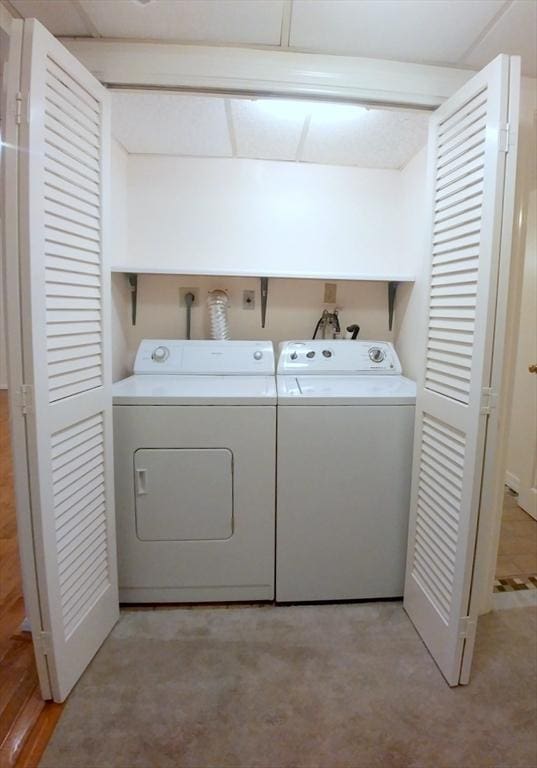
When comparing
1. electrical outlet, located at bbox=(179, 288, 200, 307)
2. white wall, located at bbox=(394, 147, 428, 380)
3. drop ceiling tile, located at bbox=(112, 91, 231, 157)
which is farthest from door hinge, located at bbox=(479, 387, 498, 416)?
electrical outlet, located at bbox=(179, 288, 200, 307)

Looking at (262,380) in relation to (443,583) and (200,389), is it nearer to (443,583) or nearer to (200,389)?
(200,389)

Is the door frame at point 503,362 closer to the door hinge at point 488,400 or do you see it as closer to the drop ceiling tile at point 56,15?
the door hinge at point 488,400

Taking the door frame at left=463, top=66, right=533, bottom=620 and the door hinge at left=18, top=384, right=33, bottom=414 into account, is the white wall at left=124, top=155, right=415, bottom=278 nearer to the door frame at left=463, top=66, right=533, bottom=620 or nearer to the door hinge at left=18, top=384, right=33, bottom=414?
the door frame at left=463, top=66, right=533, bottom=620

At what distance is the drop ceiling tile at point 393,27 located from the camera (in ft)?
3.85

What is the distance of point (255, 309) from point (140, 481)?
3.63 ft

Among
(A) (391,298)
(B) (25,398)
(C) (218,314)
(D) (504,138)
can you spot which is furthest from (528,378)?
(B) (25,398)

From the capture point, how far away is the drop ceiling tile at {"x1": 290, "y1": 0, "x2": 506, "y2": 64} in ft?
3.85

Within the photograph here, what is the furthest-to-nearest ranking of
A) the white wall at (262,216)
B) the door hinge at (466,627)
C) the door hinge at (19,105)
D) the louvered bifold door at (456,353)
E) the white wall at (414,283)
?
the white wall at (262,216), the white wall at (414,283), the door hinge at (466,627), the louvered bifold door at (456,353), the door hinge at (19,105)

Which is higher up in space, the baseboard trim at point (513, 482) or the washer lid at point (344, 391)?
the washer lid at point (344, 391)

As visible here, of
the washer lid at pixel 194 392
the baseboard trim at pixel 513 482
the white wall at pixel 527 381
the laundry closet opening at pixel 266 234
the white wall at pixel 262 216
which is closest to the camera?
the washer lid at pixel 194 392

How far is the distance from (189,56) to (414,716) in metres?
2.29

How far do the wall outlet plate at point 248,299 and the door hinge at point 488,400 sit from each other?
1343mm

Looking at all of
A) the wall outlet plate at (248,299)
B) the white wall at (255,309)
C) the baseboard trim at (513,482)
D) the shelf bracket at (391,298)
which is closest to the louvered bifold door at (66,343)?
the white wall at (255,309)

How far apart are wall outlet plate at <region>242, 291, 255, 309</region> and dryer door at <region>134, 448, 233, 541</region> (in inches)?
36.6
